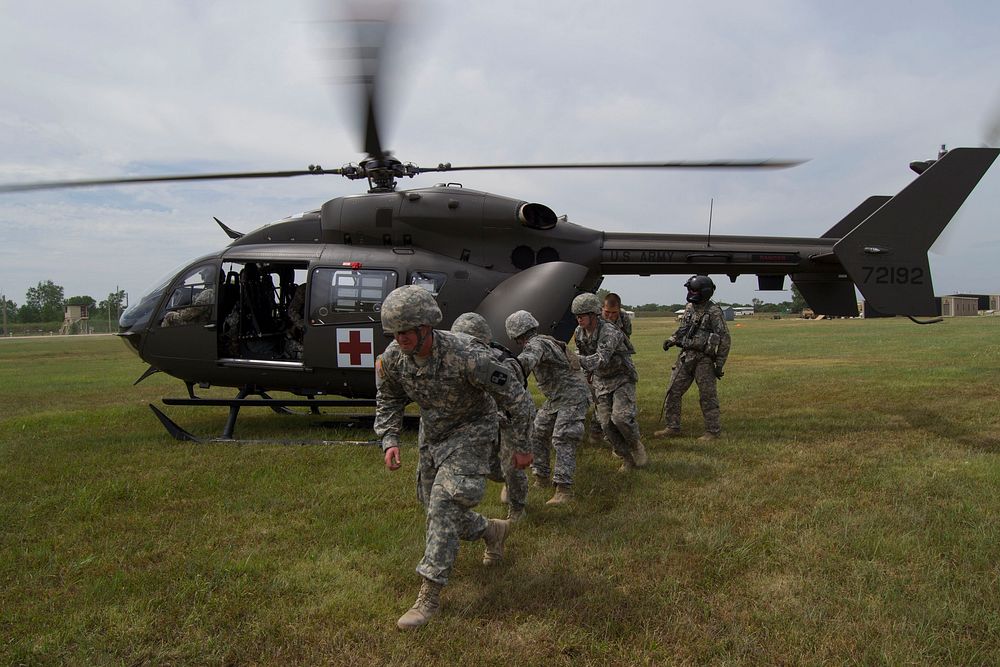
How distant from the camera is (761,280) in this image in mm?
8891

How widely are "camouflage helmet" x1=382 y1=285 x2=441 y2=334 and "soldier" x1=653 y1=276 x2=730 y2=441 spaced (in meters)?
4.85

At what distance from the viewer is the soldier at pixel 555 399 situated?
5.12m

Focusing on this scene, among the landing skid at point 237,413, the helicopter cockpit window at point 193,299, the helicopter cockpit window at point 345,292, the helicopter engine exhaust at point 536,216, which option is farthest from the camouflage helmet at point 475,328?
the helicopter cockpit window at point 193,299

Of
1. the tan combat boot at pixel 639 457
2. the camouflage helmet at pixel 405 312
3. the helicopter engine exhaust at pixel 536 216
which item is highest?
the helicopter engine exhaust at pixel 536 216

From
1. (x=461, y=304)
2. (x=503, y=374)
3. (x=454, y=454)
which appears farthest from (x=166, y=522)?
(x=461, y=304)

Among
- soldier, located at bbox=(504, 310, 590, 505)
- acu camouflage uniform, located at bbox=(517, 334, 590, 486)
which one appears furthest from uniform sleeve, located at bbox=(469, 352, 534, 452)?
acu camouflage uniform, located at bbox=(517, 334, 590, 486)

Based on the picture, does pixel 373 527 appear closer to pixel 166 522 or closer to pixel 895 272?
pixel 166 522

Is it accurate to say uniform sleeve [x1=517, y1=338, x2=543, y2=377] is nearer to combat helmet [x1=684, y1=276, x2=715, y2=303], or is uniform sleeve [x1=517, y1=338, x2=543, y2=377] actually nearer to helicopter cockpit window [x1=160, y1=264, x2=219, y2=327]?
combat helmet [x1=684, y1=276, x2=715, y2=303]

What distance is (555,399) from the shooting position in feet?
18.0

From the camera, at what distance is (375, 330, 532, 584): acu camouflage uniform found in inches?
137

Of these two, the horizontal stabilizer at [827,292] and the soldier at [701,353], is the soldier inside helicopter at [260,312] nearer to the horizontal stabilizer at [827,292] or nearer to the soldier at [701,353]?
the soldier at [701,353]

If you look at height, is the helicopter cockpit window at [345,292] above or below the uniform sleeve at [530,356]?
above

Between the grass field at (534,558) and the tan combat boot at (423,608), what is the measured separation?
0.06 metres

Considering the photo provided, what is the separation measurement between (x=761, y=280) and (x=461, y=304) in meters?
4.34
